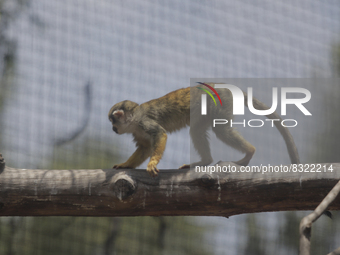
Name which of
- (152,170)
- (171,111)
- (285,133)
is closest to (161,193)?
(152,170)

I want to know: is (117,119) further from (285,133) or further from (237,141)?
(285,133)

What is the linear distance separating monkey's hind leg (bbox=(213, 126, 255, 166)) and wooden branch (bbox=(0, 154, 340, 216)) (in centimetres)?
66

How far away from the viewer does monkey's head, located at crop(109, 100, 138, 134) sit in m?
2.46

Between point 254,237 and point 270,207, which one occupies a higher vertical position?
point 270,207

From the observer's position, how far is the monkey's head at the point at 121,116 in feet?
8.09

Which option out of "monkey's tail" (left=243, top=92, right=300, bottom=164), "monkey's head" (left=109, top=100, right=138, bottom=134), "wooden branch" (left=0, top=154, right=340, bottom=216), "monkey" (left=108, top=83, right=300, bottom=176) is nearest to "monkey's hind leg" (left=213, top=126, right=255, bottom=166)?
"monkey" (left=108, top=83, right=300, bottom=176)

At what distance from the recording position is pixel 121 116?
8.13ft

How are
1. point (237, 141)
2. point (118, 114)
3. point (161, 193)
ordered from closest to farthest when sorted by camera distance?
point (161, 193) < point (237, 141) < point (118, 114)

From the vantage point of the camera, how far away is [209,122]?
2.49 meters

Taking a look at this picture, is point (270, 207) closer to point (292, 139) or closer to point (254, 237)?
point (292, 139)

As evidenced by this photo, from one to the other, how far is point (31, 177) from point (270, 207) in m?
1.31

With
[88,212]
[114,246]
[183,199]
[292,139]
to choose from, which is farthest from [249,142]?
[114,246]

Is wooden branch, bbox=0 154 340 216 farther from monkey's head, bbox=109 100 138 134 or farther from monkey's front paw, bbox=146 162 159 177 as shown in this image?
monkey's head, bbox=109 100 138 134

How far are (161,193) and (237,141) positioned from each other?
91cm
